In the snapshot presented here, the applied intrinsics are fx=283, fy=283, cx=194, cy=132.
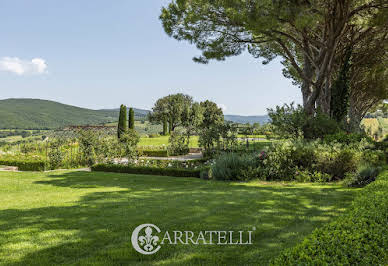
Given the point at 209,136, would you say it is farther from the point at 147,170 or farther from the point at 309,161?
the point at 309,161

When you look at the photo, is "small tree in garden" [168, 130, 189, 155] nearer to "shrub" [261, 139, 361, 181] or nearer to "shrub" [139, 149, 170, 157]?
"shrub" [139, 149, 170, 157]

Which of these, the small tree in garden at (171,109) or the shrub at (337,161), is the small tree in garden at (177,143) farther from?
the small tree in garden at (171,109)

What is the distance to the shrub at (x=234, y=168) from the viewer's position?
9.02m

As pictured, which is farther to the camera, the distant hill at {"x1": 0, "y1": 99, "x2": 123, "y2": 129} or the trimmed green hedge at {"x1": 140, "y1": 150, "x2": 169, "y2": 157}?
the distant hill at {"x1": 0, "y1": 99, "x2": 123, "y2": 129}

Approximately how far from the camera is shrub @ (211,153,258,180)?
9016 mm

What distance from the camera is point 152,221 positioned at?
390 cm

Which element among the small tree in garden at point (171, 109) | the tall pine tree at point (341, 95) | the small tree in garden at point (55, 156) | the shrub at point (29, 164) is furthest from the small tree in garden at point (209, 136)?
the small tree in garden at point (171, 109)

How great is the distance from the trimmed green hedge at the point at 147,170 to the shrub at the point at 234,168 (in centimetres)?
107

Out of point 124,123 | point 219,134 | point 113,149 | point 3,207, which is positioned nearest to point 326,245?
point 3,207

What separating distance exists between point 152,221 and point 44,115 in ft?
547

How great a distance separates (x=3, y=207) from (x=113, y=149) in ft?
30.2

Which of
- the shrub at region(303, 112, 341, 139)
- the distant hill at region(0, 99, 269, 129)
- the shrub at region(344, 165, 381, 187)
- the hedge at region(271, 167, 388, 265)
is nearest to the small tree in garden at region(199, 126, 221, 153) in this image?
the shrub at region(303, 112, 341, 139)

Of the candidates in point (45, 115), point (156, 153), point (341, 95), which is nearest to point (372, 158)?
point (341, 95)

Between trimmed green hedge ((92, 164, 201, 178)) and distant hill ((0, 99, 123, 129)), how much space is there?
117714 millimetres
